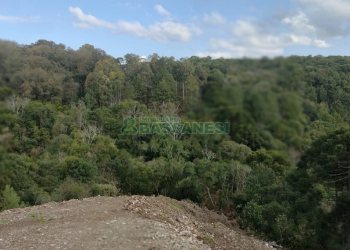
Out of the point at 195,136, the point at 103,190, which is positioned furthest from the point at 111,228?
the point at 103,190

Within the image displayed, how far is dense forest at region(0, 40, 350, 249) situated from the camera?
2.97 metres

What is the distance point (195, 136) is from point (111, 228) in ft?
23.0

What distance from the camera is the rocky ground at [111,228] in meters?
9.91

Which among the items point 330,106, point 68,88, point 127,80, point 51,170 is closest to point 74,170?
point 51,170

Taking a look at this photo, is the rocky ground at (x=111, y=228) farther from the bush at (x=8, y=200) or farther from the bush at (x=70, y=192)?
the bush at (x=70, y=192)

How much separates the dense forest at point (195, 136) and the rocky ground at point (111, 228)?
1.73 m

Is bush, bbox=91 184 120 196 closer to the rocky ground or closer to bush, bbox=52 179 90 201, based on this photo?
bush, bbox=52 179 90 201

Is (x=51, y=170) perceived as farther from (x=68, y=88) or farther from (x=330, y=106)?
(x=330, y=106)

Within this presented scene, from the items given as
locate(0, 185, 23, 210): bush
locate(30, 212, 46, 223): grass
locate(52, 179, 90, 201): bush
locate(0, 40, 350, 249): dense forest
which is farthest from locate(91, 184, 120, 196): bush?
locate(30, 212, 46, 223): grass

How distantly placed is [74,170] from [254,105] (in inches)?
818

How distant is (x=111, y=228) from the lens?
427 inches

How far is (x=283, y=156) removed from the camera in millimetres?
3199

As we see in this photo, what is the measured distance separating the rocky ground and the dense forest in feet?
5.68

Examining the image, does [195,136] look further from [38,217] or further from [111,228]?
[38,217]
